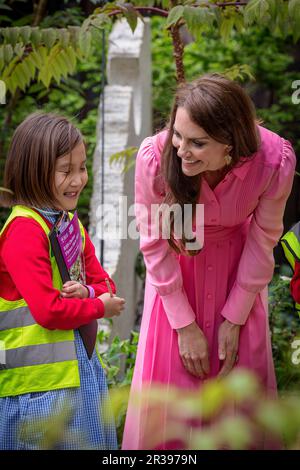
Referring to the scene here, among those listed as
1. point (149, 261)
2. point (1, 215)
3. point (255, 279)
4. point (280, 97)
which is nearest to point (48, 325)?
point (149, 261)

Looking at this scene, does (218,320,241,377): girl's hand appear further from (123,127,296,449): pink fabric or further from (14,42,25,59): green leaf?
(14,42,25,59): green leaf

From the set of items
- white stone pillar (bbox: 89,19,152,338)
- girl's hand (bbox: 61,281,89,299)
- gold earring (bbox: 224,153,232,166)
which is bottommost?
white stone pillar (bbox: 89,19,152,338)

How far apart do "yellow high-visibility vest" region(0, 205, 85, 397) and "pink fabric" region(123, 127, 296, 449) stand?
1.54 feet

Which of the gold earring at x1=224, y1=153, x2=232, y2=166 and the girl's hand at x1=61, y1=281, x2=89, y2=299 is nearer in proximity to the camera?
the girl's hand at x1=61, y1=281, x2=89, y2=299

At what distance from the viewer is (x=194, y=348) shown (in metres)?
2.99

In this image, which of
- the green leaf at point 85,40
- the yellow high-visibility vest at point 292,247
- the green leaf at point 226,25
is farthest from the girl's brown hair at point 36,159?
the green leaf at point 226,25

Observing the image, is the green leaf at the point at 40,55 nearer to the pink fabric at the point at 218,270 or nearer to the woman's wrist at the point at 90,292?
the pink fabric at the point at 218,270

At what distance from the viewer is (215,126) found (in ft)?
8.77

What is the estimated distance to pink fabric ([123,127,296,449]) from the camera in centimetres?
290

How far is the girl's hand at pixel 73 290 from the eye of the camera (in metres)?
2.68

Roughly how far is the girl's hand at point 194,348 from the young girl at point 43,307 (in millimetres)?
337

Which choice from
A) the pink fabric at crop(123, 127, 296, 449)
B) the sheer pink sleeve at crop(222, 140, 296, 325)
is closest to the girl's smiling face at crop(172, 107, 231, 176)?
the pink fabric at crop(123, 127, 296, 449)

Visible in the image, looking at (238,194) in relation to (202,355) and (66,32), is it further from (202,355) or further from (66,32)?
(66,32)

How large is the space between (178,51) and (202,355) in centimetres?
168
